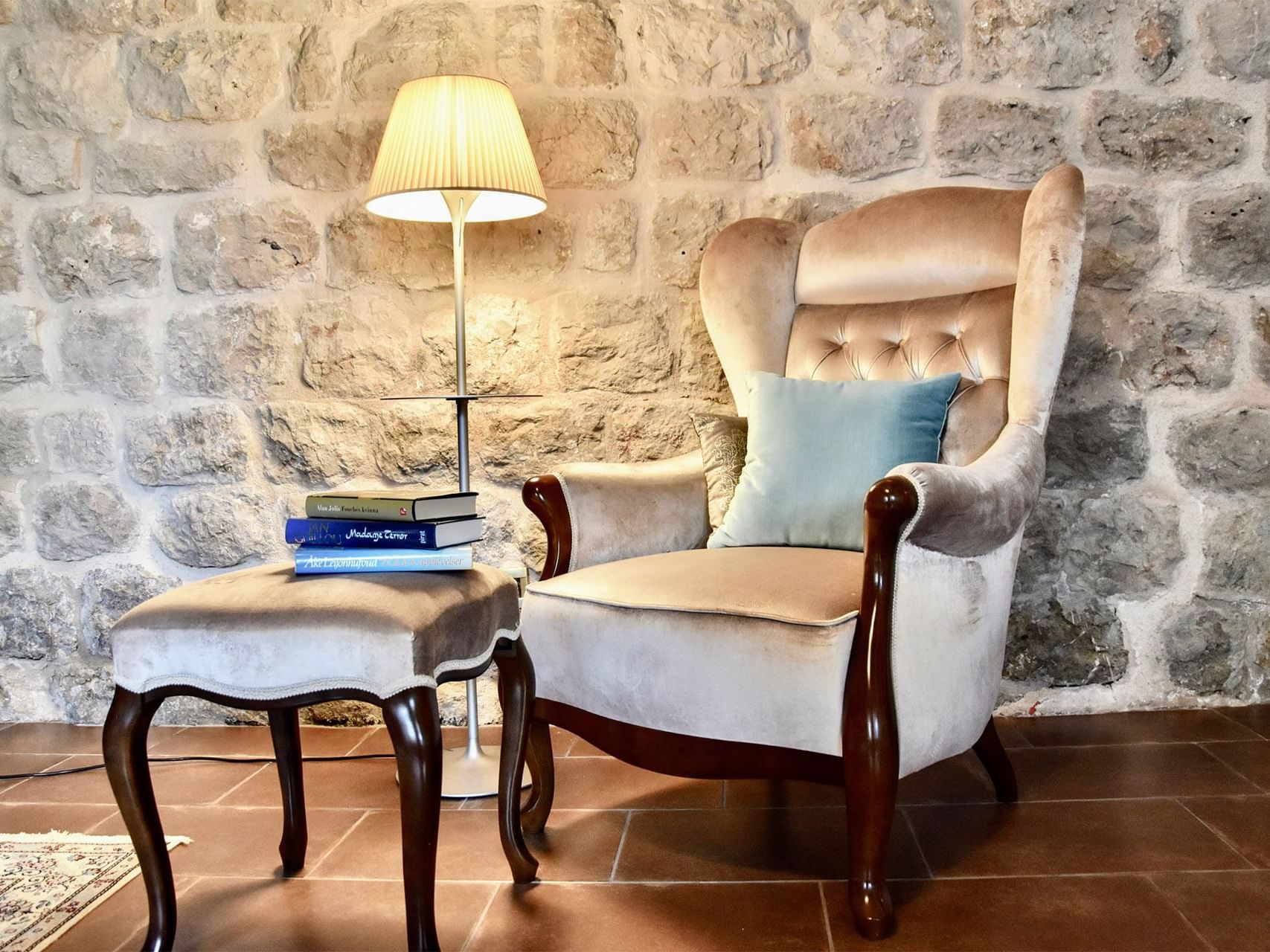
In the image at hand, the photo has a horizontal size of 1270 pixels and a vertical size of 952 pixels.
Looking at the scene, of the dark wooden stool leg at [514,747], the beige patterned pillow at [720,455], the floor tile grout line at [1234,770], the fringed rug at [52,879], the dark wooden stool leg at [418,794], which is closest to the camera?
the dark wooden stool leg at [418,794]

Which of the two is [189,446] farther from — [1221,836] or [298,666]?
[1221,836]

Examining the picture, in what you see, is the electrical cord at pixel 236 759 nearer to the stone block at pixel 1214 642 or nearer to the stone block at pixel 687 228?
the stone block at pixel 687 228

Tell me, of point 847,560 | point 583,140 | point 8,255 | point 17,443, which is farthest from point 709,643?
point 8,255

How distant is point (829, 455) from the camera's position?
2014 mm

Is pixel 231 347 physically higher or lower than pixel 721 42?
lower

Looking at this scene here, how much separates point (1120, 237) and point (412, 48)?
1.74 meters

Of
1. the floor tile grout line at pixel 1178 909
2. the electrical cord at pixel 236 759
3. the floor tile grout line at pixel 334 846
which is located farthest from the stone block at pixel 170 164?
the floor tile grout line at pixel 1178 909

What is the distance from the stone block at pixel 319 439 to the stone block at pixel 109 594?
44 cm

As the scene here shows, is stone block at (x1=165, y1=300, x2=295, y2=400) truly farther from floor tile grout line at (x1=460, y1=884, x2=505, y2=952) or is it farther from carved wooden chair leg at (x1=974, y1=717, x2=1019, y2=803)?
carved wooden chair leg at (x1=974, y1=717, x2=1019, y2=803)

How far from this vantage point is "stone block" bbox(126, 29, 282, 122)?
266cm

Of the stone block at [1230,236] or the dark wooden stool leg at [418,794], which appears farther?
the stone block at [1230,236]

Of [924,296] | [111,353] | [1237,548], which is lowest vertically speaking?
[1237,548]

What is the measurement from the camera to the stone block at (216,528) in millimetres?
2715

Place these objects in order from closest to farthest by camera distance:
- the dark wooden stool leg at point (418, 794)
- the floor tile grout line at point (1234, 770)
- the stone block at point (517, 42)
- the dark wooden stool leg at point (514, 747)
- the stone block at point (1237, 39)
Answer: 1. the dark wooden stool leg at point (418, 794)
2. the dark wooden stool leg at point (514, 747)
3. the floor tile grout line at point (1234, 770)
4. the stone block at point (1237, 39)
5. the stone block at point (517, 42)
